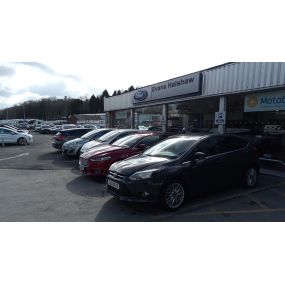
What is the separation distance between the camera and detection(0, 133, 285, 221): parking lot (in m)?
4.96

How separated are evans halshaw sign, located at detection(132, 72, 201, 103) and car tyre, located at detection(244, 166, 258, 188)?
712cm

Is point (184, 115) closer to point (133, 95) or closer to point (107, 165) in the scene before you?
point (133, 95)

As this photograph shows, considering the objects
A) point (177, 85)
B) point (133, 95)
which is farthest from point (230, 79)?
point (133, 95)

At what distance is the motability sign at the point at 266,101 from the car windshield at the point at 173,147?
575 centimetres

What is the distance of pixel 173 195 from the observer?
525 centimetres

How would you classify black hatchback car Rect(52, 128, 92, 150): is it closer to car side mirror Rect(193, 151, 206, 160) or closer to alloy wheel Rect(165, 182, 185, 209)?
car side mirror Rect(193, 151, 206, 160)

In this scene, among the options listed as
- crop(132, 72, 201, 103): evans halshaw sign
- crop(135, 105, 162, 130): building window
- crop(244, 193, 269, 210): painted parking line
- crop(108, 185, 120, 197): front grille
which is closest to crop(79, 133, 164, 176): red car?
crop(108, 185, 120, 197): front grille

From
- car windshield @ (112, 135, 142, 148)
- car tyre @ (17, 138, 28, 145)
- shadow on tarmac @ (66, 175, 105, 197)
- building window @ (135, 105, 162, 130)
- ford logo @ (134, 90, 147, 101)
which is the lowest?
car tyre @ (17, 138, 28, 145)

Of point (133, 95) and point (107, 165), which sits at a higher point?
point (133, 95)

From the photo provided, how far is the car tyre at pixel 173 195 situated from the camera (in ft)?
16.8

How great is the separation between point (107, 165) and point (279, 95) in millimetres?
7076

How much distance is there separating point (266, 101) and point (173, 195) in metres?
7.48

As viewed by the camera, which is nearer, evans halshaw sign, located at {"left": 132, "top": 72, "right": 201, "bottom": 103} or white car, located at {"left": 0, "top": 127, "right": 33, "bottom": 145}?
evans halshaw sign, located at {"left": 132, "top": 72, "right": 201, "bottom": 103}

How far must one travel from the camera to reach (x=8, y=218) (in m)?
4.89
